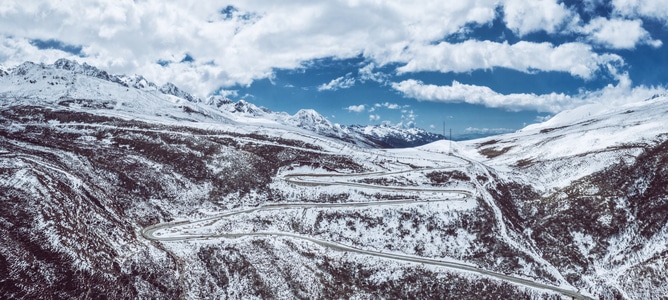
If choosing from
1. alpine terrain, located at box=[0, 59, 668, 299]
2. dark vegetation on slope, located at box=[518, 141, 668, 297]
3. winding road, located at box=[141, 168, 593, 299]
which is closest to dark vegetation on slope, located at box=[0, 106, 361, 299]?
alpine terrain, located at box=[0, 59, 668, 299]

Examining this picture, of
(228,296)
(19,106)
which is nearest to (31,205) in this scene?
(228,296)

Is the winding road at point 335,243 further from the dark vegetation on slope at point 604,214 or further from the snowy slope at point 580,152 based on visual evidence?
the snowy slope at point 580,152

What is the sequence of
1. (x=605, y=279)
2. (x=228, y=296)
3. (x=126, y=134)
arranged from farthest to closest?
1. (x=126, y=134)
2. (x=605, y=279)
3. (x=228, y=296)

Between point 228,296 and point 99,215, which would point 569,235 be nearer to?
point 228,296

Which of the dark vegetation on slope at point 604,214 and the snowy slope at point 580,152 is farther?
the snowy slope at point 580,152

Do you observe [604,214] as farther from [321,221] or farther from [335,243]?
[321,221]

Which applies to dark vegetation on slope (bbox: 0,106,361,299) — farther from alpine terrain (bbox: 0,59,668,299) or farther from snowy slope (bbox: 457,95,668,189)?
snowy slope (bbox: 457,95,668,189)

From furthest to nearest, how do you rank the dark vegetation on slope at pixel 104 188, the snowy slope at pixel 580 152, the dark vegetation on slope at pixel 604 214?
the snowy slope at pixel 580 152
the dark vegetation on slope at pixel 604 214
the dark vegetation on slope at pixel 104 188

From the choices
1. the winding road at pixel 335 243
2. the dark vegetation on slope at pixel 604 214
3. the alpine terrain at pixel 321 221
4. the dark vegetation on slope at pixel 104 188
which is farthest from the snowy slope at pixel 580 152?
the dark vegetation on slope at pixel 104 188

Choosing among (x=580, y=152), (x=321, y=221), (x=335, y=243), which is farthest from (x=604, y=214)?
(x=321, y=221)
